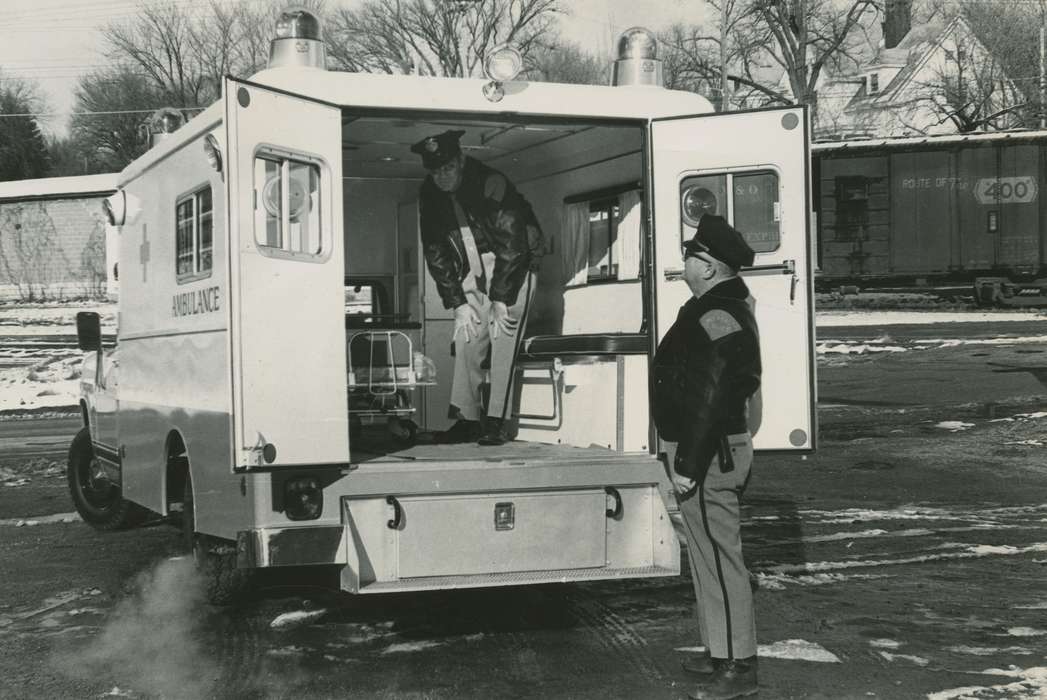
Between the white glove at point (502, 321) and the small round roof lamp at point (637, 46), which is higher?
the small round roof lamp at point (637, 46)

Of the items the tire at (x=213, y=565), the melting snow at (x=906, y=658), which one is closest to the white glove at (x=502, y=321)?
the tire at (x=213, y=565)

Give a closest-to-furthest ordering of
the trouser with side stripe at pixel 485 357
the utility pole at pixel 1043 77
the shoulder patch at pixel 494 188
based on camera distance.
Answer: the trouser with side stripe at pixel 485 357 < the shoulder patch at pixel 494 188 < the utility pole at pixel 1043 77

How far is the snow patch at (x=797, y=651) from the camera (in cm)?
602

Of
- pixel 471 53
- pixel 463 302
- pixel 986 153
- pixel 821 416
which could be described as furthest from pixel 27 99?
pixel 463 302

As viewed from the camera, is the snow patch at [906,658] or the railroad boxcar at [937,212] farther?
the railroad boxcar at [937,212]

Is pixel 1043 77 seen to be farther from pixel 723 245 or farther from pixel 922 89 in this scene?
pixel 723 245

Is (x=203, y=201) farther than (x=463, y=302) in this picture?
No

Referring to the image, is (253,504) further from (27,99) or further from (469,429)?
(27,99)

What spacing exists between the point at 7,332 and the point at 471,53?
30.4 metres

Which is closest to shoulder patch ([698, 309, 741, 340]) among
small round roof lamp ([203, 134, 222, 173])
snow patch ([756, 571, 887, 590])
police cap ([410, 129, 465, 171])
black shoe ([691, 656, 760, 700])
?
black shoe ([691, 656, 760, 700])

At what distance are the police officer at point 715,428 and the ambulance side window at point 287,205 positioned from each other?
5.55 feet

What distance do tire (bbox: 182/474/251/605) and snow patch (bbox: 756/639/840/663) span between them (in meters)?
2.66

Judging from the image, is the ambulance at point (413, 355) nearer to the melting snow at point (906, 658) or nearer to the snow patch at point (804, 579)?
the melting snow at point (906, 658)

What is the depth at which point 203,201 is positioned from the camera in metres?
6.50
